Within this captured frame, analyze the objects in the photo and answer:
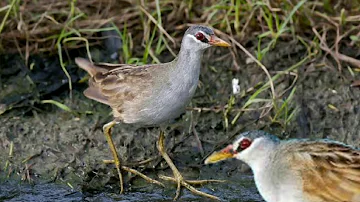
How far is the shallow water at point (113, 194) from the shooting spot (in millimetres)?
6664

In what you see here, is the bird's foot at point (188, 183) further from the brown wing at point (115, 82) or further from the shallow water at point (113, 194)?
the brown wing at point (115, 82)

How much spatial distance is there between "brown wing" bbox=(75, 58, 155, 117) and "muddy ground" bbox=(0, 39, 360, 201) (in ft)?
1.36

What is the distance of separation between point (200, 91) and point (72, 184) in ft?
5.00

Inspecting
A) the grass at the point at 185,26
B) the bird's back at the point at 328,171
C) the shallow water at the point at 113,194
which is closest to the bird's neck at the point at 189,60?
the shallow water at the point at 113,194

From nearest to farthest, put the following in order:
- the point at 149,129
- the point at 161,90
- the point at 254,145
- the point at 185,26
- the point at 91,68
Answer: the point at 254,145 < the point at 161,90 < the point at 91,68 < the point at 149,129 < the point at 185,26

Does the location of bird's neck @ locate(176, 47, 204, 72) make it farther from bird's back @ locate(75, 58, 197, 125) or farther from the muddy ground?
the muddy ground

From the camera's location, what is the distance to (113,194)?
22.0 ft

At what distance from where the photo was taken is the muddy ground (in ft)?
22.8

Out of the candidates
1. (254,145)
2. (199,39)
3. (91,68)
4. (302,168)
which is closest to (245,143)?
(254,145)

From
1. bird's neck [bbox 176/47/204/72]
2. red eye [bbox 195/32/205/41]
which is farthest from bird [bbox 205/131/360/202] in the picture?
red eye [bbox 195/32/205/41]

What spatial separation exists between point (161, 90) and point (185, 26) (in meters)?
1.79

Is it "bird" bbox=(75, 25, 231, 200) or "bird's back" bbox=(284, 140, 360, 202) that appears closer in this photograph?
"bird's back" bbox=(284, 140, 360, 202)

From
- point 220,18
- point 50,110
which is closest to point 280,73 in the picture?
point 220,18

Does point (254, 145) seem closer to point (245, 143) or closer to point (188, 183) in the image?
point (245, 143)
